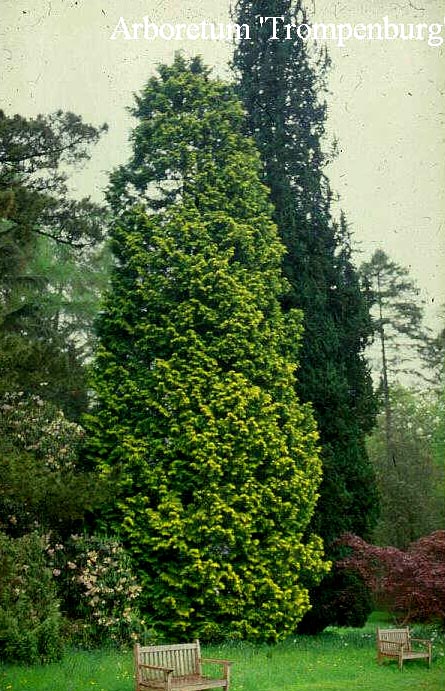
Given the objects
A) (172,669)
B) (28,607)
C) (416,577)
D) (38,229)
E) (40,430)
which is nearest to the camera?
(172,669)

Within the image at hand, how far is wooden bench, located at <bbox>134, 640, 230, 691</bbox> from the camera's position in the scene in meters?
10.2

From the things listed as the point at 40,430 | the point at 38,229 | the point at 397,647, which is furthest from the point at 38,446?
the point at 397,647

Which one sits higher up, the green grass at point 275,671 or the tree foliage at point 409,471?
the tree foliage at point 409,471

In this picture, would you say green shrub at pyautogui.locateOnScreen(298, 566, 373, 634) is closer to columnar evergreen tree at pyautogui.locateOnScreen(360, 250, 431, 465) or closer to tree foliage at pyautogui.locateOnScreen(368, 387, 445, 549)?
tree foliage at pyautogui.locateOnScreen(368, 387, 445, 549)

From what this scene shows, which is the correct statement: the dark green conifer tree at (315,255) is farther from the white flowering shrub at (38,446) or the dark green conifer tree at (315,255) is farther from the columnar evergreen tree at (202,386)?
the white flowering shrub at (38,446)

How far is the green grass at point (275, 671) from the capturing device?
11125mm

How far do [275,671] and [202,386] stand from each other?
4869 mm

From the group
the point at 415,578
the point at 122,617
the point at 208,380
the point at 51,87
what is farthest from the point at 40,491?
the point at 51,87

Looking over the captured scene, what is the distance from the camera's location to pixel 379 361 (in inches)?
1339

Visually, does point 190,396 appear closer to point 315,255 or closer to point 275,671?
point 275,671

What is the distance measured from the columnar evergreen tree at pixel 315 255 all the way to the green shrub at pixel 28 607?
626 cm

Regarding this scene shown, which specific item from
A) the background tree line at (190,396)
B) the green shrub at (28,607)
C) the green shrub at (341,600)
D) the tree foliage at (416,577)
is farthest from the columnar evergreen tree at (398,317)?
the green shrub at (28,607)

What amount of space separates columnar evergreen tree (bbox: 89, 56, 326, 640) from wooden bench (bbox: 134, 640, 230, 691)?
10.9ft

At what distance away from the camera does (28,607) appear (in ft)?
42.0
